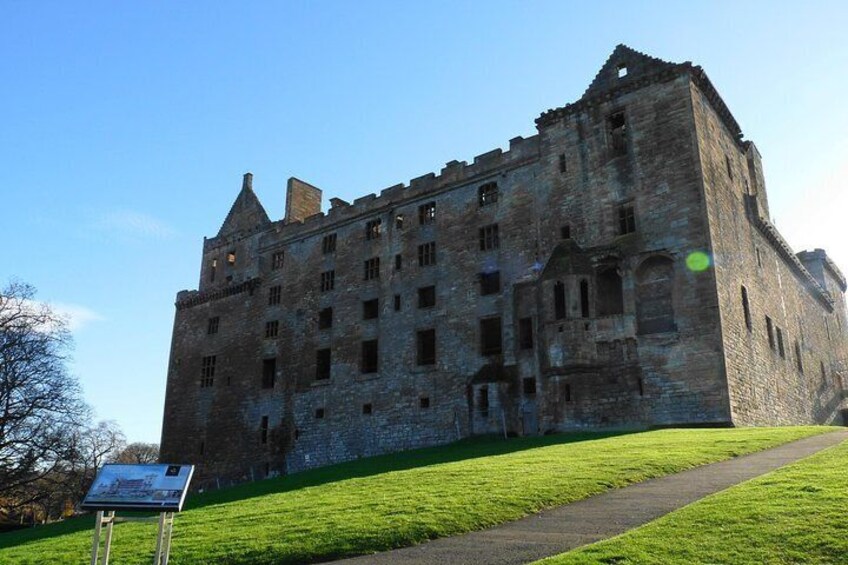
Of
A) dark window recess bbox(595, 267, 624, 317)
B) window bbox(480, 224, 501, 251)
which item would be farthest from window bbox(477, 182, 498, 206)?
dark window recess bbox(595, 267, 624, 317)

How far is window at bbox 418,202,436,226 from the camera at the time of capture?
1534 inches

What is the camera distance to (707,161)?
102 ft

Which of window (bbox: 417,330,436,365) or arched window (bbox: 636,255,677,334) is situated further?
window (bbox: 417,330,436,365)

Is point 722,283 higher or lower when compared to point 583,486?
higher

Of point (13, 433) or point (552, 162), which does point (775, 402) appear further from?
point (13, 433)

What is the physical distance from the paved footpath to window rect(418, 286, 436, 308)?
22452mm

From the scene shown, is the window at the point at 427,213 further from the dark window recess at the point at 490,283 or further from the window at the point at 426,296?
the dark window recess at the point at 490,283

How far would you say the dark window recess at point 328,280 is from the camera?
42297 mm

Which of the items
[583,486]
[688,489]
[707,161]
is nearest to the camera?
[688,489]

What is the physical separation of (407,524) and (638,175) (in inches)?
931

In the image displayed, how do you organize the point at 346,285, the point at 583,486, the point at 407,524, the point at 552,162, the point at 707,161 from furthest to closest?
the point at 346,285 < the point at 552,162 < the point at 707,161 < the point at 583,486 < the point at 407,524

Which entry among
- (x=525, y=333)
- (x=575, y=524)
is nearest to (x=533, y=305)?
(x=525, y=333)

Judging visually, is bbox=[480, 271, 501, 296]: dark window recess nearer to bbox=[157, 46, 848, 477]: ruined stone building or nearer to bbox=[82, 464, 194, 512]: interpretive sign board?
bbox=[157, 46, 848, 477]: ruined stone building

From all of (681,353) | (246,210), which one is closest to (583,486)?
(681,353)
